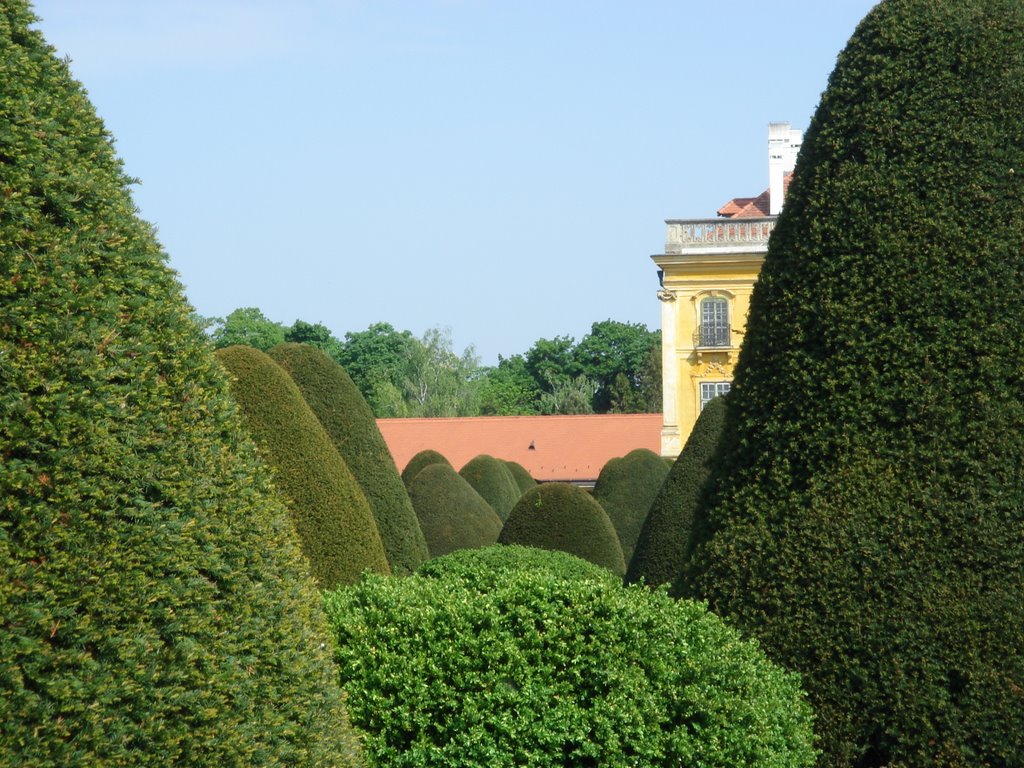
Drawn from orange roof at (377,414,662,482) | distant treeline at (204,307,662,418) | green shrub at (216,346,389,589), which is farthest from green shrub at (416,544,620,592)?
distant treeline at (204,307,662,418)

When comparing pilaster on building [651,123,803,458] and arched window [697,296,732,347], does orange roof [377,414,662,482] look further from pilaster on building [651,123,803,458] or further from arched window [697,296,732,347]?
arched window [697,296,732,347]

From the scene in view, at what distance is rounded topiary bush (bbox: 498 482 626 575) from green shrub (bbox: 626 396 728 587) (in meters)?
2.27

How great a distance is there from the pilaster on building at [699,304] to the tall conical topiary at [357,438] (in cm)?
3566

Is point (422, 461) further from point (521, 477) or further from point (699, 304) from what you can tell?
point (699, 304)

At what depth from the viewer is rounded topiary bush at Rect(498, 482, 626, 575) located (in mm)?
16781

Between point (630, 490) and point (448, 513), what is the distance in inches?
173

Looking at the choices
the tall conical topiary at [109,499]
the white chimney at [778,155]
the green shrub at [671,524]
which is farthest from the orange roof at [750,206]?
the tall conical topiary at [109,499]

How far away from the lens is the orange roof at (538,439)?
49156 mm

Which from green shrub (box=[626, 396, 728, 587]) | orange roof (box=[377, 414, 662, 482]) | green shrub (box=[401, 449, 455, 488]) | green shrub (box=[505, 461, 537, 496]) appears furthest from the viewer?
orange roof (box=[377, 414, 662, 482])

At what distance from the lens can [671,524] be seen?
13805 mm

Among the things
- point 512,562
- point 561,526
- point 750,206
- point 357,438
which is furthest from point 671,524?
point 750,206

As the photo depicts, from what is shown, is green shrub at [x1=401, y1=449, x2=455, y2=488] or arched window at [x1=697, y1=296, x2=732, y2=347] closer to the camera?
green shrub at [x1=401, y1=449, x2=455, y2=488]

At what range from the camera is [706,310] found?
4900cm

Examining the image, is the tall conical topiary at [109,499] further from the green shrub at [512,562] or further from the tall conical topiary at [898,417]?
the green shrub at [512,562]
